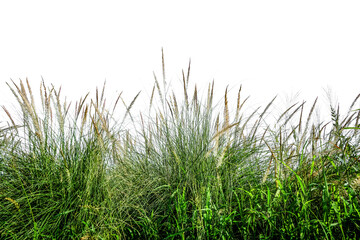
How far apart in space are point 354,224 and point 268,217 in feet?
1.48

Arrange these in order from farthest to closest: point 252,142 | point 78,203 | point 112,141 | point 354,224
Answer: point 252,142 → point 112,141 → point 78,203 → point 354,224

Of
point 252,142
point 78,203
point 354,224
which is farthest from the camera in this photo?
point 252,142

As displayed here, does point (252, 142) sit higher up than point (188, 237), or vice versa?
point (252, 142)

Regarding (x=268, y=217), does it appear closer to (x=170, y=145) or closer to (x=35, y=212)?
(x=170, y=145)

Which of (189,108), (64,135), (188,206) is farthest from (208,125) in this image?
(64,135)

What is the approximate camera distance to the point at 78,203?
2.45m

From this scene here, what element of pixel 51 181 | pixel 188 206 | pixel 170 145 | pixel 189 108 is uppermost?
pixel 189 108

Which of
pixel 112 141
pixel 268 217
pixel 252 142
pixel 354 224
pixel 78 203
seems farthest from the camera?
pixel 252 142

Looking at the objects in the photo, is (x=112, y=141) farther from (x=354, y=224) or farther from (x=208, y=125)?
(x=354, y=224)

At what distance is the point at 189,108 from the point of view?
280 cm

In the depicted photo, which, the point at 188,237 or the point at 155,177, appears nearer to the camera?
the point at 188,237

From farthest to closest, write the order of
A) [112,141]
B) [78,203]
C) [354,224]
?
[112,141], [78,203], [354,224]

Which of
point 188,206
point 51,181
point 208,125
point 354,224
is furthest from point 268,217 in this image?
point 51,181

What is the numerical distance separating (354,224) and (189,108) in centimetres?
138
